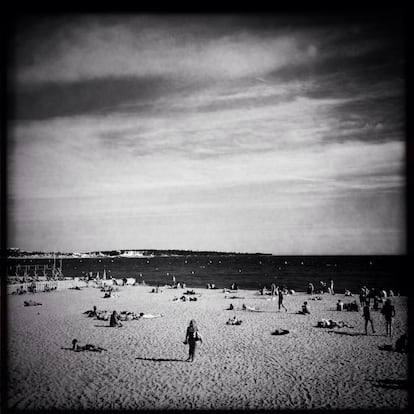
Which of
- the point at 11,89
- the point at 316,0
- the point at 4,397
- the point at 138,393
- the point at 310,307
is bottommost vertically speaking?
the point at 310,307

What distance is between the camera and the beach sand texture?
6.12 meters

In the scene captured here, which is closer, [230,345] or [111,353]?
[111,353]

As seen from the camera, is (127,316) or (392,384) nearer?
(392,384)

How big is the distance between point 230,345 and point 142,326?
12.5 ft

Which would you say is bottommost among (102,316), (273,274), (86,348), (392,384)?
(273,274)

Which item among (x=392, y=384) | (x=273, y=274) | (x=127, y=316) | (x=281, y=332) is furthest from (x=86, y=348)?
(x=273, y=274)

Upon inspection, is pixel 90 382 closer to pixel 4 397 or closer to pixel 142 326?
pixel 4 397

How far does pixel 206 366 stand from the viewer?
7.67 meters

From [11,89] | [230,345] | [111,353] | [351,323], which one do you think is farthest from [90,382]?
[351,323]

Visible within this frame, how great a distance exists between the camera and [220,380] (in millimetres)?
6887

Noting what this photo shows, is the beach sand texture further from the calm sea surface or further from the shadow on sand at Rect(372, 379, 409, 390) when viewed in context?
the calm sea surface

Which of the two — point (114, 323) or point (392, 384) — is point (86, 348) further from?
point (392, 384)

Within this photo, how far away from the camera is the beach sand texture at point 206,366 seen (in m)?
6.12

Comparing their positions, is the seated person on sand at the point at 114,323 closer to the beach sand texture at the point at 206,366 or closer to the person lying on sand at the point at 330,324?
the beach sand texture at the point at 206,366
